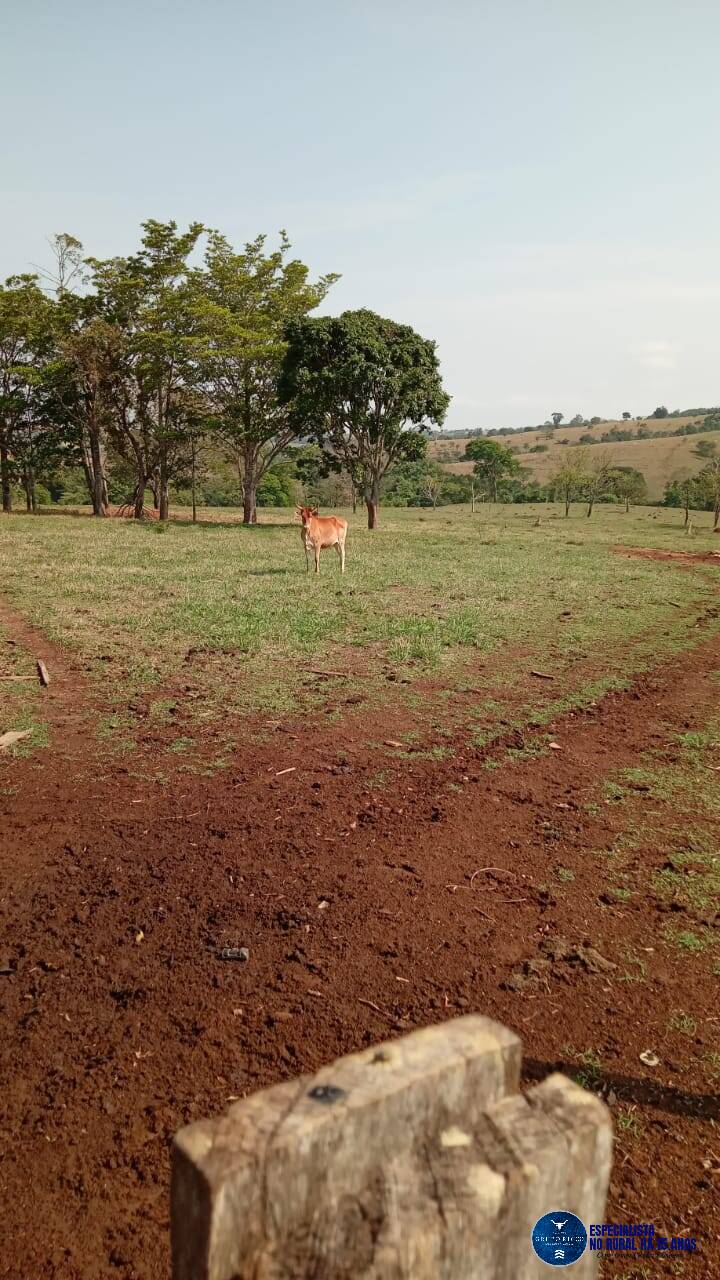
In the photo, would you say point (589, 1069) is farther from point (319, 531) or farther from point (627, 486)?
point (627, 486)

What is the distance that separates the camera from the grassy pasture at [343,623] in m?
9.33

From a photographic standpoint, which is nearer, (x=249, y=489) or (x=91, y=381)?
(x=249, y=489)

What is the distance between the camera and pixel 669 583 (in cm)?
2067

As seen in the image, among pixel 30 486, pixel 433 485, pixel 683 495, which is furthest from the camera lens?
pixel 433 485

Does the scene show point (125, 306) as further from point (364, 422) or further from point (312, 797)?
point (312, 797)

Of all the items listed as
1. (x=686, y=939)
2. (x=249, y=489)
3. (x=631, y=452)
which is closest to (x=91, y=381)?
(x=249, y=489)

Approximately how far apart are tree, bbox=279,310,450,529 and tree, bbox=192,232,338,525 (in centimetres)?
191

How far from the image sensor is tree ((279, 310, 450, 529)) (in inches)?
1312

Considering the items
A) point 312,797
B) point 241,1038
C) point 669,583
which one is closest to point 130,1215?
point 241,1038

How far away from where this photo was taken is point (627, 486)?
68938 mm

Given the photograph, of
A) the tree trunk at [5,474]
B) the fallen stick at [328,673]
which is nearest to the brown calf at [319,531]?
the fallen stick at [328,673]

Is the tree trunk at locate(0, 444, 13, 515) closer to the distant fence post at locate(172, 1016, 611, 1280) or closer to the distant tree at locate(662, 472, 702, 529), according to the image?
the distant tree at locate(662, 472, 702, 529)

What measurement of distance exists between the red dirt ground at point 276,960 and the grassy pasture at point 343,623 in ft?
5.34

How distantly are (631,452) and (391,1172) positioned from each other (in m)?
122
